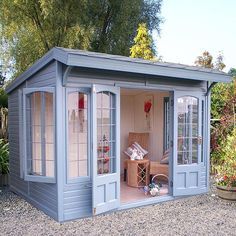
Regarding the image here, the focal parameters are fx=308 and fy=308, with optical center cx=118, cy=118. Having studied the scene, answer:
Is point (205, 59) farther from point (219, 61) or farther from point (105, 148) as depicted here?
point (105, 148)

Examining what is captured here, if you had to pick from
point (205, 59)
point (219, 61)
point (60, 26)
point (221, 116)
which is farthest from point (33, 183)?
point (219, 61)

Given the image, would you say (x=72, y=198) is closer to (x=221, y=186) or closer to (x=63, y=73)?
(x=63, y=73)

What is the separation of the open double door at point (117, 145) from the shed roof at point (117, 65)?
15.9 inches

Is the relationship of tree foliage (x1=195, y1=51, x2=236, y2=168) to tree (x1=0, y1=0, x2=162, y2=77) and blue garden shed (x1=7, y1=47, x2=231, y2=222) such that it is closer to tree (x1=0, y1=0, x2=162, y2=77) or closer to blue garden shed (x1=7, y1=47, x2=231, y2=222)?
blue garden shed (x1=7, y1=47, x2=231, y2=222)

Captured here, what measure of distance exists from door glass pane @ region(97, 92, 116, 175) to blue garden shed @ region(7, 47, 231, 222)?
0.02 m

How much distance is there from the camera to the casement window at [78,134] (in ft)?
15.4

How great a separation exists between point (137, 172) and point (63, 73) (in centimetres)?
308

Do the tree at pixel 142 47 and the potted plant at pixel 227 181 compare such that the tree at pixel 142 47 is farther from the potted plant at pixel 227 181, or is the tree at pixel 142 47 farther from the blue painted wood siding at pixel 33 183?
the potted plant at pixel 227 181

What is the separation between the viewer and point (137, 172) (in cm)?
666

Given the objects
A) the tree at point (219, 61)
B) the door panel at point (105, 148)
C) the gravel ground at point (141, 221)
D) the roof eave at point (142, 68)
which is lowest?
the gravel ground at point (141, 221)

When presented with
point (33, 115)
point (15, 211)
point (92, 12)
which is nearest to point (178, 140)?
point (33, 115)

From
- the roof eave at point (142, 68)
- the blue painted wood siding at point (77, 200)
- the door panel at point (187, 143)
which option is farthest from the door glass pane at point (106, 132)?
the door panel at point (187, 143)

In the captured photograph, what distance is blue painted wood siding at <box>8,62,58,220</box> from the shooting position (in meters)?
4.69

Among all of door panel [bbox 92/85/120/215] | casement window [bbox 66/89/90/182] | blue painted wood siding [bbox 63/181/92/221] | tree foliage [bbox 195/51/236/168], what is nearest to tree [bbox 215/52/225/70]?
tree foliage [bbox 195/51/236/168]
